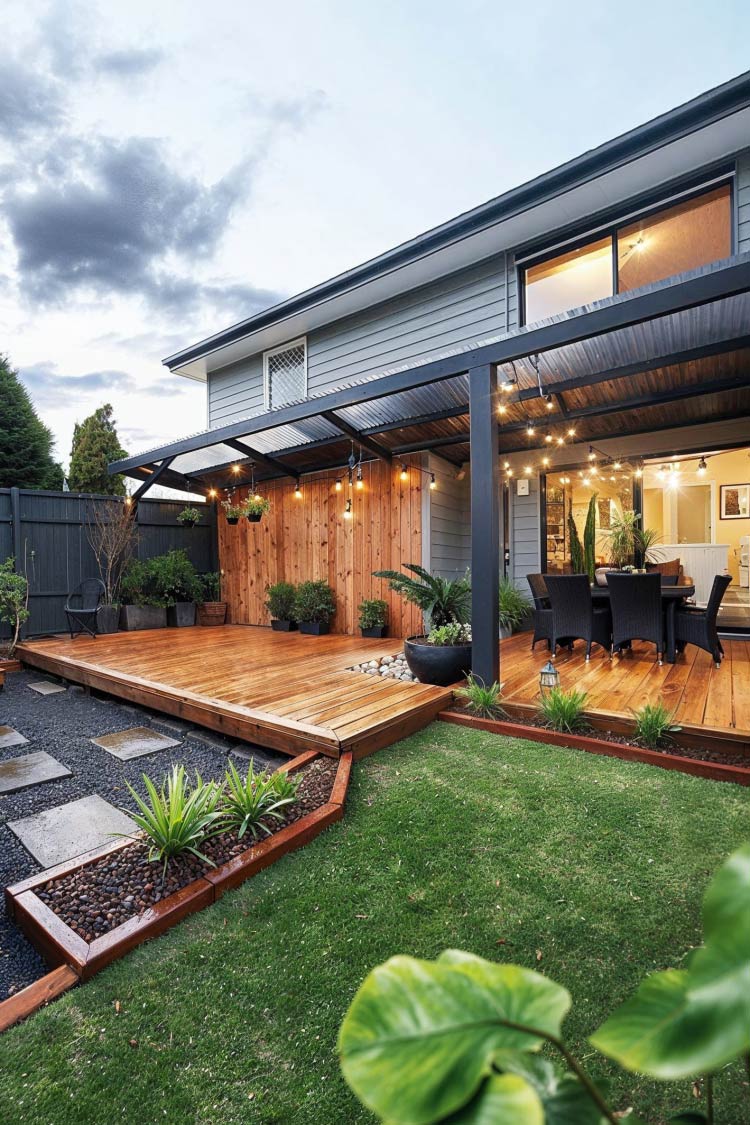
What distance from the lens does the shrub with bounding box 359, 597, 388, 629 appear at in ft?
23.6

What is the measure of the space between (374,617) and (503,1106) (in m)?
6.88

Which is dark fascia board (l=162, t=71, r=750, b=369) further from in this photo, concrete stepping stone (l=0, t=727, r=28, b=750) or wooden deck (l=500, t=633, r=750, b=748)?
concrete stepping stone (l=0, t=727, r=28, b=750)

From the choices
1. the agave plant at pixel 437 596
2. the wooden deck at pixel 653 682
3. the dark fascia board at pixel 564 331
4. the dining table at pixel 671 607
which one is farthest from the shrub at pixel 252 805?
the dining table at pixel 671 607

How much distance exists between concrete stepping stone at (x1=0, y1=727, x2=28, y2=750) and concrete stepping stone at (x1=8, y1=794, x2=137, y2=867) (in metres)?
1.30

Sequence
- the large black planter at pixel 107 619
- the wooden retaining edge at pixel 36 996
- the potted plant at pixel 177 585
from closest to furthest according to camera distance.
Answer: the wooden retaining edge at pixel 36 996 → the large black planter at pixel 107 619 → the potted plant at pixel 177 585

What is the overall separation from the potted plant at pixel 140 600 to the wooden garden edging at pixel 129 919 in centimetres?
653

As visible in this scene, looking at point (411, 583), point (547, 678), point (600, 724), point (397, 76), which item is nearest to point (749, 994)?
point (600, 724)

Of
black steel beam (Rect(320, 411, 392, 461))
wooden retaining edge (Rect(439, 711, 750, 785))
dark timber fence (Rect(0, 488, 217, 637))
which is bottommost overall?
wooden retaining edge (Rect(439, 711, 750, 785))

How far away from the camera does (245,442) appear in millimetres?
7332

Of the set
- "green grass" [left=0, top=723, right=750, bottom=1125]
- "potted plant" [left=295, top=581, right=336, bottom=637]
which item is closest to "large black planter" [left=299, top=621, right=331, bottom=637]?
"potted plant" [left=295, top=581, right=336, bottom=637]

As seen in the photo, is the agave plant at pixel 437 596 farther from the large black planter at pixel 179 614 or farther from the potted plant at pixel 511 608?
the large black planter at pixel 179 614

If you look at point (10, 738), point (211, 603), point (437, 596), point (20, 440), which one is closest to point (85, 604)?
point (211, 603)

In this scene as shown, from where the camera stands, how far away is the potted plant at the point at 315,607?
777 centimetres

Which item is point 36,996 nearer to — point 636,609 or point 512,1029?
point 512,1029
